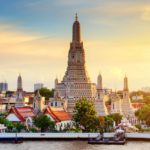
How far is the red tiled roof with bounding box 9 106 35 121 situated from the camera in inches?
2477

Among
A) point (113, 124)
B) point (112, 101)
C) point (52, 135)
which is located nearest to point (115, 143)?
→ point (52, 135)

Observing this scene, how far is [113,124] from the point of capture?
210 feet

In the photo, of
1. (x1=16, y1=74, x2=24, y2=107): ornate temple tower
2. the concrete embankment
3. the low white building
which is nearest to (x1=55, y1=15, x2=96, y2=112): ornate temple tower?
(x1=16, y1=74, x2=24, y2=107): ornate temple tower

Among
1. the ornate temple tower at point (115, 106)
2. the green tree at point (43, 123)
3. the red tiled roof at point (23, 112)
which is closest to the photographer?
the green tree at point (43, 123)

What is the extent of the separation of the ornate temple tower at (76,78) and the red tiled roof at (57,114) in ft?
26.6

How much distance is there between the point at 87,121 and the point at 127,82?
78.9 feet

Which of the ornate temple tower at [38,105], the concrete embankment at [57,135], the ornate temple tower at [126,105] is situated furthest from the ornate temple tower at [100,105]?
the concrete embankment at [57,135]

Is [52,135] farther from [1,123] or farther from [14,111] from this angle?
[14,111]

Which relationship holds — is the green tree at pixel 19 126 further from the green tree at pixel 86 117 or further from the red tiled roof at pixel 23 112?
the green tree at pixel 86 117

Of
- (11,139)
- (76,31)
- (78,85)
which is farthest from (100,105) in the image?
(11,139)

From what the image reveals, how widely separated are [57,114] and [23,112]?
3801mm

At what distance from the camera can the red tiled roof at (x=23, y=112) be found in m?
62.9

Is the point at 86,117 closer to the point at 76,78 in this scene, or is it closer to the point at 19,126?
the point at 19,126

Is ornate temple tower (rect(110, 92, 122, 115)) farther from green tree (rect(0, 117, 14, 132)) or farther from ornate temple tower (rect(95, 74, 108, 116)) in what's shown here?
green tree (rect(0, 117, 14, 132))
